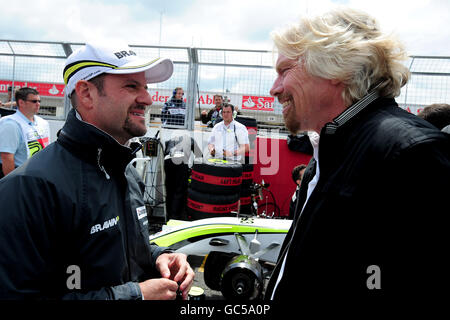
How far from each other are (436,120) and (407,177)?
2.77 metres

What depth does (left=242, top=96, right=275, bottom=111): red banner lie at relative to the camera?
6.86 meters

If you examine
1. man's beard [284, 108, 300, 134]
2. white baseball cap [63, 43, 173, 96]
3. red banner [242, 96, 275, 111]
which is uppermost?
red banner [242, 96, 275, 111]

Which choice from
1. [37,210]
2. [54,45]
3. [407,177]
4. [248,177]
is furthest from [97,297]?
[54,45]

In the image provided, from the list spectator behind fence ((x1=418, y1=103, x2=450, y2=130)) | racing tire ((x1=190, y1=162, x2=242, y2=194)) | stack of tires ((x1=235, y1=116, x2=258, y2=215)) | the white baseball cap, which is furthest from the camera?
stack of tires ((x1=235, y1=116, x2=258, y2=215))

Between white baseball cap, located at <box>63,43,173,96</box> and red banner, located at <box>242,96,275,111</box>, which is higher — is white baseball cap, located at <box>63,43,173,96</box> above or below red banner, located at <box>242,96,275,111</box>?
below

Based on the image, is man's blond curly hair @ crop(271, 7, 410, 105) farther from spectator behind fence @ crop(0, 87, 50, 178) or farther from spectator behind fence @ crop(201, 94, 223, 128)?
spectator behind fence @ crop(201, 94, 223, 128)

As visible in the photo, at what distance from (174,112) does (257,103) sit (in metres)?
1.82

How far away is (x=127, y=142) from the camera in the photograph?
5.10 ft

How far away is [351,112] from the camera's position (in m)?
1.15

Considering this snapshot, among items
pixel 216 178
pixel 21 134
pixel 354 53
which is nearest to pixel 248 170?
pixel 216 178

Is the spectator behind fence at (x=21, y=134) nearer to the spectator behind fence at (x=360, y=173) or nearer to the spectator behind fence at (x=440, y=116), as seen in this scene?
the spectator behind fence at (x=360, y=173)

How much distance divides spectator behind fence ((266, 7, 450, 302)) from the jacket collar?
75cm

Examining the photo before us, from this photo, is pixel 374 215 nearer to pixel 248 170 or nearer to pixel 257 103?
pixel 248 170

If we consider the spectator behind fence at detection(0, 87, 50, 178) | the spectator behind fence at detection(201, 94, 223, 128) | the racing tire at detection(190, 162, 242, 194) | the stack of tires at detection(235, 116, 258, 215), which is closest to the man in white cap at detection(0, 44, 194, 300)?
the spectator behind fence at detection(0, 87, 50, 178)
